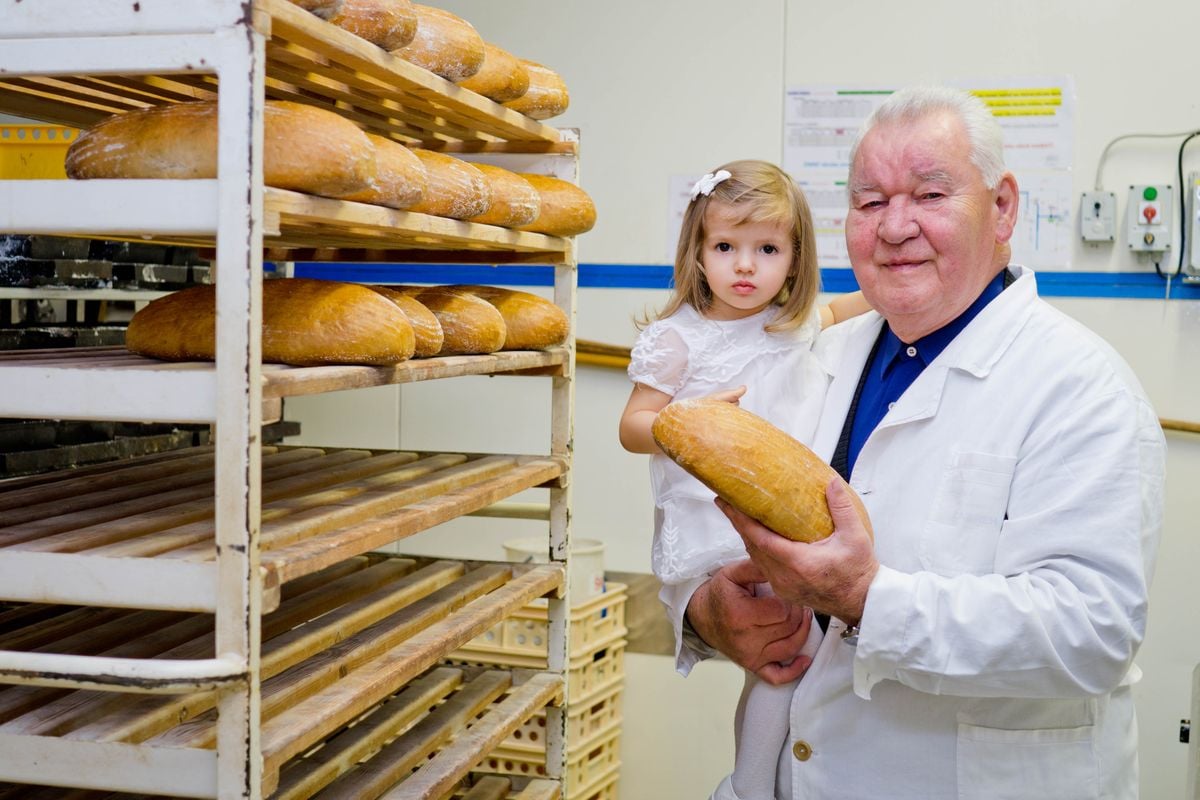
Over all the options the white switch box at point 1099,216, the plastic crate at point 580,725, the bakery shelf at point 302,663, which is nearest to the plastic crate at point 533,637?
the plastic crate at point 580,725

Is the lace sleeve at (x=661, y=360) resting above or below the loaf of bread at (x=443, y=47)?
below

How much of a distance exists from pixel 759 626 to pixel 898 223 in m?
0.68

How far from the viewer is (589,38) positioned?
3.87 m

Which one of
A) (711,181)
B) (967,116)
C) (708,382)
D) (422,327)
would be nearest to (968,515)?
(967,116)

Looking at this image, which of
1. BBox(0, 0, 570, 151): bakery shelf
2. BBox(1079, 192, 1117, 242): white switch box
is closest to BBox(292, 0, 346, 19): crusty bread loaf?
BBox(0, 0, 570, 151): bakery shelf

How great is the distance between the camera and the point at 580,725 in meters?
3.62

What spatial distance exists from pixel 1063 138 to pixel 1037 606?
2411mm

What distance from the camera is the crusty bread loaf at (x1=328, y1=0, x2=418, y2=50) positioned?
1607mm

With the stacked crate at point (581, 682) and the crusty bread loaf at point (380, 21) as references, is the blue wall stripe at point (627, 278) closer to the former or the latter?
the stacked crate at point (581, 682)

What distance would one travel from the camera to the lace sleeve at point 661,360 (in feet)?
7.82

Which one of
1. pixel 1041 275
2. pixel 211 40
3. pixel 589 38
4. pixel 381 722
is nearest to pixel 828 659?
pixel 381 722

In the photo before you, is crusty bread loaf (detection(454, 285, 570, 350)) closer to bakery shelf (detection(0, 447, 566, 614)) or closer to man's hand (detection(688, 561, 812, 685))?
bakery shelf (detection(0, 447, 566, 614))

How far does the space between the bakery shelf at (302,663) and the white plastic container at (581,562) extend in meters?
1.14

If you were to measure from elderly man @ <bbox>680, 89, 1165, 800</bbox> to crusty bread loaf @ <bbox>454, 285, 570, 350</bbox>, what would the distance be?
65 centimetres
